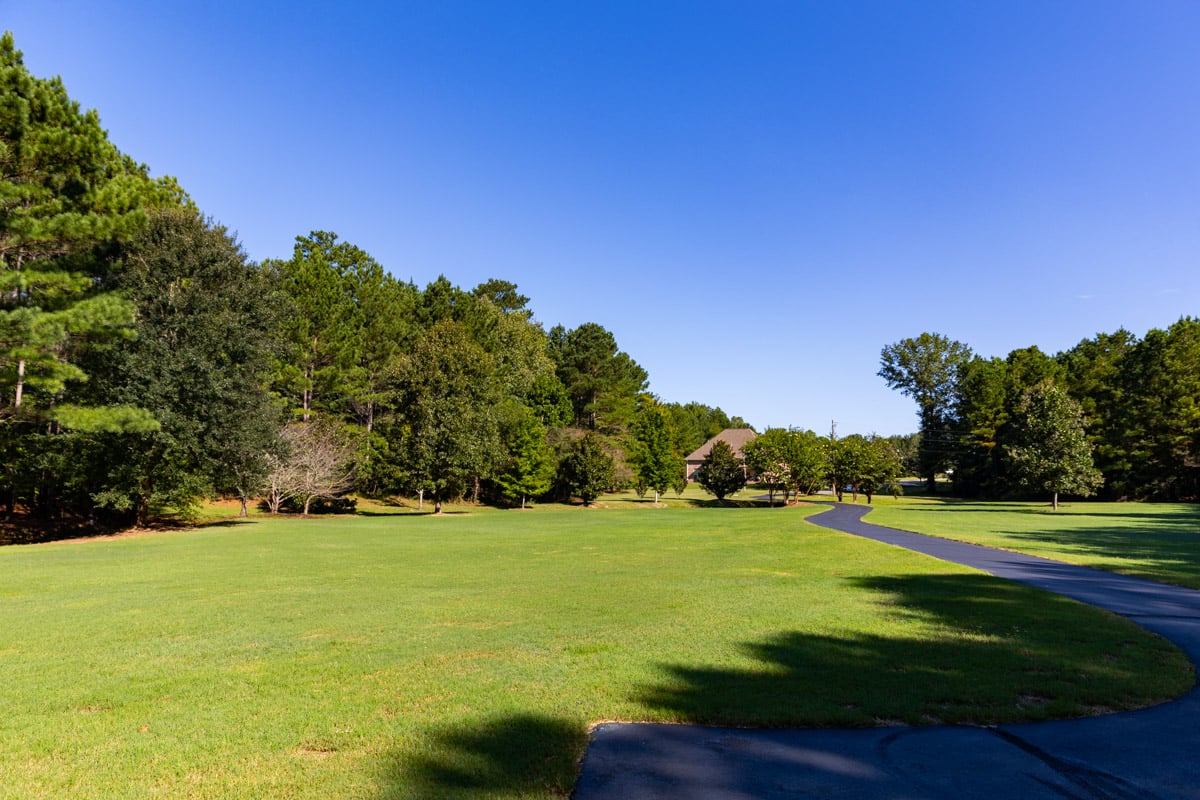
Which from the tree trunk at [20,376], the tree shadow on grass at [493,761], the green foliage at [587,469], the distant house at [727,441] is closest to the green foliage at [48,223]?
the tree trunk at [20,376]

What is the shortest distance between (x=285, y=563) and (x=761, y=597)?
13.1m

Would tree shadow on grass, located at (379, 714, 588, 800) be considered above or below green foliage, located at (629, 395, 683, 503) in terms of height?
below

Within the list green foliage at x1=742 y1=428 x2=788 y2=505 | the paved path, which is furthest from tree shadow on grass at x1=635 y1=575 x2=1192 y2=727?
green foliage at x1=742 y1=428 x2=788 y2=505

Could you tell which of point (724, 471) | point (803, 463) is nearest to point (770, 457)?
point (803, 463)

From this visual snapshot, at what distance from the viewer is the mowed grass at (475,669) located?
4.68m

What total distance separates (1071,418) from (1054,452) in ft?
11.9

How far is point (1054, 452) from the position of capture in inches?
1866

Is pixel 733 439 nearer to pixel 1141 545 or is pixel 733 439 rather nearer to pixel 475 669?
pixel 1141 545

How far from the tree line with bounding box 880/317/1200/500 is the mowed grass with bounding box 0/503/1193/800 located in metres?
41.8

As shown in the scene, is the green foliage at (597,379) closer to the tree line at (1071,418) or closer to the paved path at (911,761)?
the tree line at (1071,418)

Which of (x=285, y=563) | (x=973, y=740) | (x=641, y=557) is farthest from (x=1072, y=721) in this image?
(x=285, y=563)

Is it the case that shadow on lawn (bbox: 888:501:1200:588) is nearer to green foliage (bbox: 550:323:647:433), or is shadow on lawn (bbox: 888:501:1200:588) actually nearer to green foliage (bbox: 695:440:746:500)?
green foliage (bbox: 695:440:746:500)

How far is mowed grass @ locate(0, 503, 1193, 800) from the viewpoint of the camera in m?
4.68

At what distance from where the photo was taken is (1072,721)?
5559 millimetres
